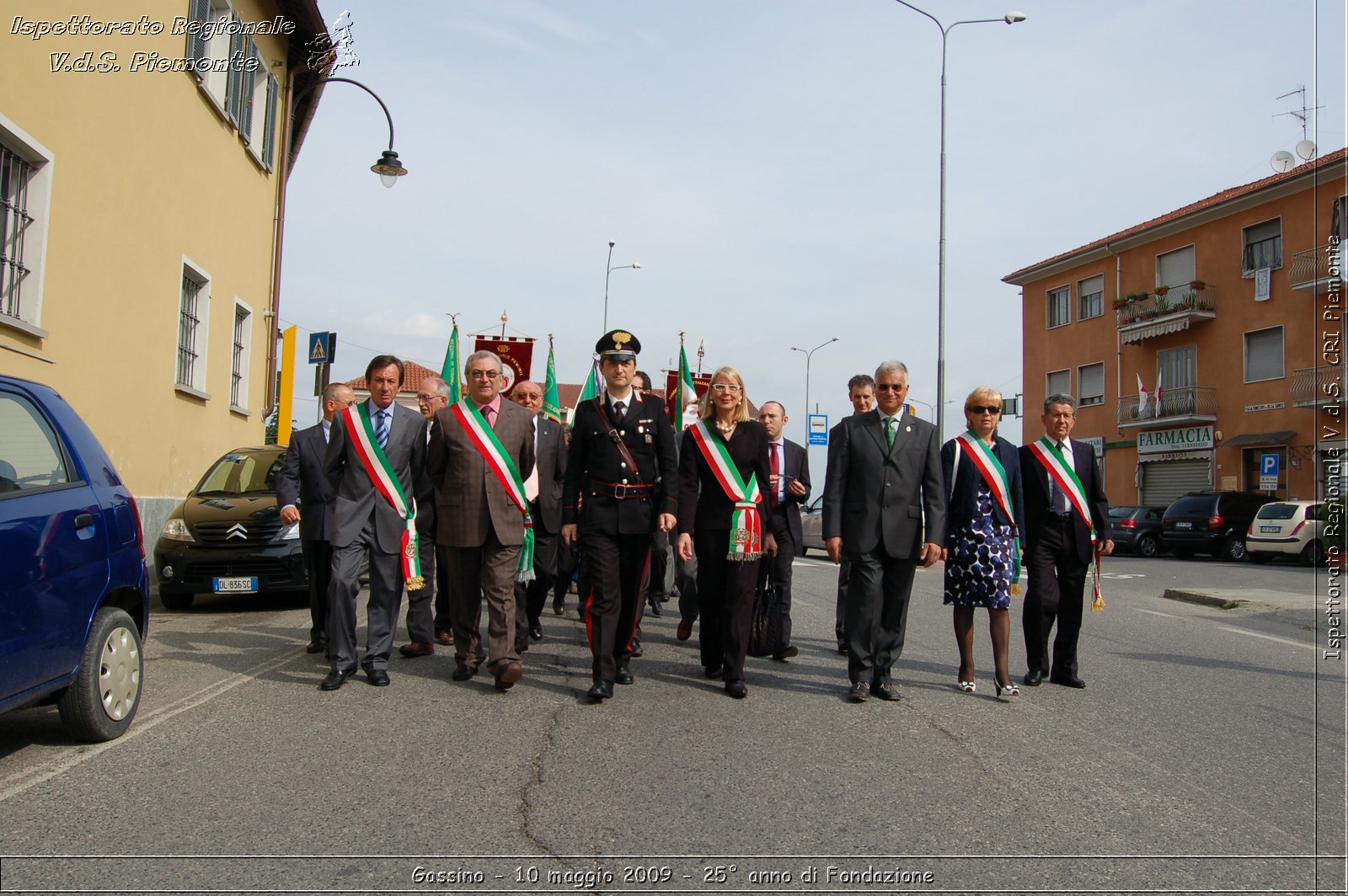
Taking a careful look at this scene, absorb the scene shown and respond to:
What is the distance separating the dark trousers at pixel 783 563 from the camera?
713cm

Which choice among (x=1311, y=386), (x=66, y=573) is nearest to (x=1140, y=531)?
(x=1311, y=386)

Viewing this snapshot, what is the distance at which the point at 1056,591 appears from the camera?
683cm

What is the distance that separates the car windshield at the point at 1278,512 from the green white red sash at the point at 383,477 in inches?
896

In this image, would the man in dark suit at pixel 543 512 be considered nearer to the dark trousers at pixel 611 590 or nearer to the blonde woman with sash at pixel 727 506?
the dark trousers at pixel 611 590

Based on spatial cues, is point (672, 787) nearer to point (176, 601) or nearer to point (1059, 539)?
point (1059, 539)

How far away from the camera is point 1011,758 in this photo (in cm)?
480

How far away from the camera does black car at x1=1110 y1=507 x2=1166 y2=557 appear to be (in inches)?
1150

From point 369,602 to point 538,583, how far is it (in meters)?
1.90

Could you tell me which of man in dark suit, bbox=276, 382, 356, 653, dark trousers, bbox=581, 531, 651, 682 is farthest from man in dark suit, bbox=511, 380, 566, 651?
man in dark suit, bbox=276, 382, 356, 653

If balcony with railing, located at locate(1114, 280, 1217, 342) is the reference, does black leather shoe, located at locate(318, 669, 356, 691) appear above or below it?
below

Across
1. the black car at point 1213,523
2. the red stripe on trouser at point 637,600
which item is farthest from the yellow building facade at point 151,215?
the black car at point 1213,523

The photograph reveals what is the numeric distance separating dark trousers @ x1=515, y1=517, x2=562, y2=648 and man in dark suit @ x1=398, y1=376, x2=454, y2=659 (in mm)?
523

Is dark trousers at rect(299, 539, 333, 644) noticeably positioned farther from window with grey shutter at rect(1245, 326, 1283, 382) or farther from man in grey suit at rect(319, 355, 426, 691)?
window with grey shutter at rect(1245, 326, 1283, 382)

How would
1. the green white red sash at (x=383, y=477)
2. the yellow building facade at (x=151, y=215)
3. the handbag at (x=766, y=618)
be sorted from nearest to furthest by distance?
1. the green white red sash at (x=383, y=477)
2. the handbag at (x=766, y=618)
3. the yellow building facade at (x=151, y=215)
